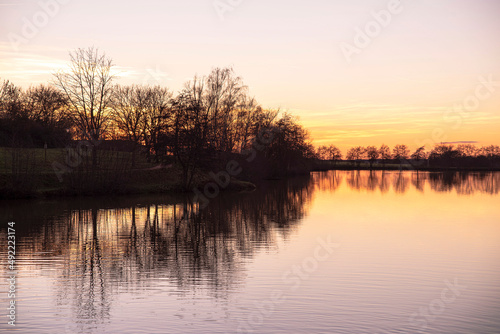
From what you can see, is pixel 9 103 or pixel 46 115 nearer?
pixel 9 103

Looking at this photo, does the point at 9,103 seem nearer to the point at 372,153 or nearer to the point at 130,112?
the point at 130,112

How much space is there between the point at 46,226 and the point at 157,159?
29026 mm

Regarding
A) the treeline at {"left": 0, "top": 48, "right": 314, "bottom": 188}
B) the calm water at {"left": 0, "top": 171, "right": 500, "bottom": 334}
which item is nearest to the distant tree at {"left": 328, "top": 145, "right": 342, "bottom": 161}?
the treeline at {"left": 0, "top": 48, "right": 314, "bottom": 188}

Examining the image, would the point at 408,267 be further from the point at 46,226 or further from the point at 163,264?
the point at 46,226

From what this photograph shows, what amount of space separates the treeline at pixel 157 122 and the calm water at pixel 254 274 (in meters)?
22.1

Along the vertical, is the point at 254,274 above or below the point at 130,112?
below

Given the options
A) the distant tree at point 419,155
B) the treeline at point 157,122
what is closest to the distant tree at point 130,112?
the treeline at point 157,122

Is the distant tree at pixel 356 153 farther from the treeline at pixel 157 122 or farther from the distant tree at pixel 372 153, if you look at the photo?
the treeline at pixel 157 122

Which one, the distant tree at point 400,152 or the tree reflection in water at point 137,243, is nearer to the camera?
the tree reflection in water at point 137,243

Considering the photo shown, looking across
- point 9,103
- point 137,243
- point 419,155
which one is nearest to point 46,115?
point 9,103

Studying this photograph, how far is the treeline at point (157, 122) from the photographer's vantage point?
49.1 meters

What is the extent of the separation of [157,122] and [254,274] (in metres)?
44.2

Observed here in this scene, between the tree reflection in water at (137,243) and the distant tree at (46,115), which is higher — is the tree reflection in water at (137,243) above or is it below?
below

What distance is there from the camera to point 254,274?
14.3m
